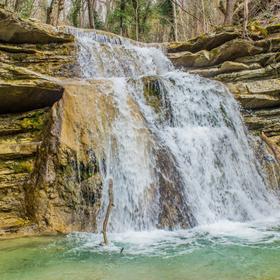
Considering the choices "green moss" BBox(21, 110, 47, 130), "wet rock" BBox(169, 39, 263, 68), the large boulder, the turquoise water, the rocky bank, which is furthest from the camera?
"wet rock" BBox(169, 39, 263, 68)

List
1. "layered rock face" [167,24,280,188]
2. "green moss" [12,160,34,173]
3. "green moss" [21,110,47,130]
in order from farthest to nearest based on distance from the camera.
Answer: "layered rock face" [167,24,280,188] → "green moss" [21,110,47,130] → "green moss" [12,160,34,173]

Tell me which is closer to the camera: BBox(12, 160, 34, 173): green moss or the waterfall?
the waterfall

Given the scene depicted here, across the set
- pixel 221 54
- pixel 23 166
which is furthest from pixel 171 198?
pixel 221 54

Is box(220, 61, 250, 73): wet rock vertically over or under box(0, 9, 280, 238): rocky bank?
over

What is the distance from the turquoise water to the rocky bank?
74 centimetres

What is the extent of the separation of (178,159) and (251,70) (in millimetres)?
4726

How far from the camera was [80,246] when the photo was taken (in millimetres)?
6031

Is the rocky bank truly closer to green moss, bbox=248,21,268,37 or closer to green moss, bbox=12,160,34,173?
green moss, bbox=12,160,34,173

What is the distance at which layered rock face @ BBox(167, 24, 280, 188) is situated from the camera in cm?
1029

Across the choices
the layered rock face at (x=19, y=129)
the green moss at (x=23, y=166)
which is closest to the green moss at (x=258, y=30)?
the layered rock face at (x=19, y=129)

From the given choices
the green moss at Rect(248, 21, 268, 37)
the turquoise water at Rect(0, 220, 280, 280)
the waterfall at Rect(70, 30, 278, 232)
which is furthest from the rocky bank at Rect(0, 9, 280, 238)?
the green moss at Rect(248, 21, 268, 37)

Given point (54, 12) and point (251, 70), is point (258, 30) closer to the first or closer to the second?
point (251, 70)

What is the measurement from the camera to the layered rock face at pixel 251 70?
10292 mm

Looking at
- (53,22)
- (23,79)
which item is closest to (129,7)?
(53,22)
